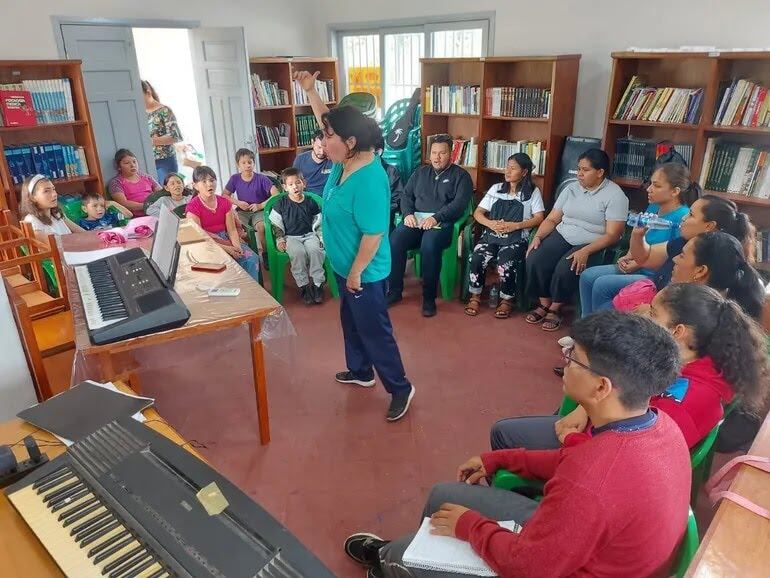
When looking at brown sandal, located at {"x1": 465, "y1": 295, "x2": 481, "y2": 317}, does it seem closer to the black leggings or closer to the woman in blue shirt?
the black leggings

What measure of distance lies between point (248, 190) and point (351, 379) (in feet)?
7.59

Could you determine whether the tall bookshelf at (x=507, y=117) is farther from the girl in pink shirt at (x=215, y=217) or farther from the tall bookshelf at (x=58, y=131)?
the tall bookshelf at (x=58, y=131)

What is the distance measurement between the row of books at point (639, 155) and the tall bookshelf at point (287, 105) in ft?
10.7

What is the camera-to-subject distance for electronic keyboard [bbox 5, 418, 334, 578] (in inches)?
40.0

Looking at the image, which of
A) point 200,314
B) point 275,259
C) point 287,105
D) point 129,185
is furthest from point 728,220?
point 287,105

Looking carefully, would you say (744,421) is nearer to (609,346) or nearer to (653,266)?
(609,346)

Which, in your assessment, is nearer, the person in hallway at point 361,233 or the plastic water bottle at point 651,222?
the person in hallway at point 361,233

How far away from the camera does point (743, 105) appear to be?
338cm

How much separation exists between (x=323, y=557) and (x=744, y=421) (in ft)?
4.86

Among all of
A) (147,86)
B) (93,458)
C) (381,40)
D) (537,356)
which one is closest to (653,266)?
(537,356)

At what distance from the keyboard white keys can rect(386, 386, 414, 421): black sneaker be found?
1.32 meters

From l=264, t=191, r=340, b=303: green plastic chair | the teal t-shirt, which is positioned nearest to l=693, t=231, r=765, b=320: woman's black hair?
the teal t-shirt

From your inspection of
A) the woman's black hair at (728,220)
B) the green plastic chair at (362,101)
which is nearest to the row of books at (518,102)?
the green plastic chair at (362,101)

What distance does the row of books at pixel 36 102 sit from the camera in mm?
4074
